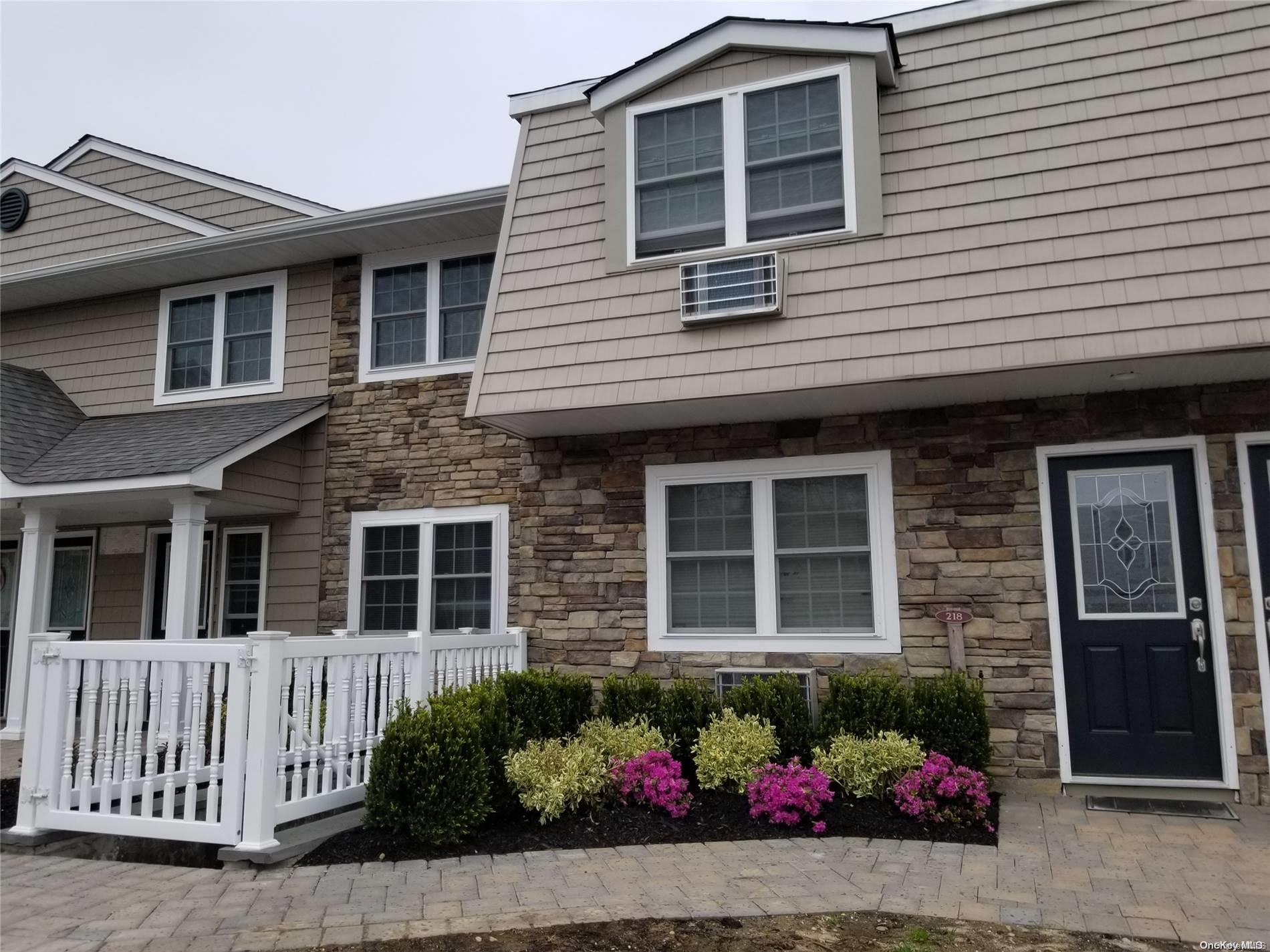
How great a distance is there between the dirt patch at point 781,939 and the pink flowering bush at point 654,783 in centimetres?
166

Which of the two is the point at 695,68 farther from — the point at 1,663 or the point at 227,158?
the point at 227,158

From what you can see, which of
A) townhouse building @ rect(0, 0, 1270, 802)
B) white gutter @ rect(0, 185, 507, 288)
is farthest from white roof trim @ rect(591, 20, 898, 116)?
white gutter @ rect(0, 185, 507, 288)

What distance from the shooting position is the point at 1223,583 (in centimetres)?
588

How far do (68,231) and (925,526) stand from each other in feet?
34.4

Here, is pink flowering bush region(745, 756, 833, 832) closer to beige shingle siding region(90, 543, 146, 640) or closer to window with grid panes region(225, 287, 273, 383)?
window with grid panes region(225, 287, 273, 383)

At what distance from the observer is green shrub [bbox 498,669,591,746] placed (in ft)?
20.9

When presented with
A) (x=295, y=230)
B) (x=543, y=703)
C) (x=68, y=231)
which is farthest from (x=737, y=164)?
(x=68, y=231)

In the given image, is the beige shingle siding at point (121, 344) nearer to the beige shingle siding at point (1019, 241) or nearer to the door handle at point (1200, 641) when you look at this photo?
the beige shingle siding at point (1019, 241)

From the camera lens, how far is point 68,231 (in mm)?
11109

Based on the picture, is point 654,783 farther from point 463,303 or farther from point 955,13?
point 955,13

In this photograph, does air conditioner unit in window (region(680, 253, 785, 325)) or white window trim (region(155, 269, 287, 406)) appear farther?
white window trim (region(155, 269, 287, 406))

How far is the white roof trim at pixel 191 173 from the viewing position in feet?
33.6

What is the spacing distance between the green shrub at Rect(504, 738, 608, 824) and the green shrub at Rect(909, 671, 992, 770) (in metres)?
2.01

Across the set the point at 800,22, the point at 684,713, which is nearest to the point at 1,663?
the point at 684,713
